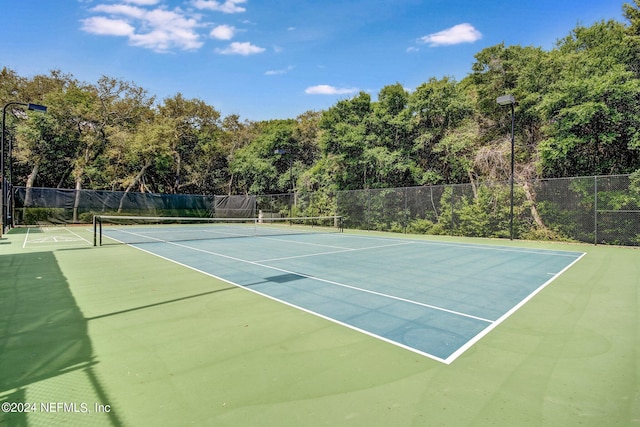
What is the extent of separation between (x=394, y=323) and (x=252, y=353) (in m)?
1.70

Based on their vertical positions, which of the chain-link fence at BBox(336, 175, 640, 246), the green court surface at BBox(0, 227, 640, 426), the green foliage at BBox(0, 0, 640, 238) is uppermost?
the green foliage at BBox(0, 0, 640, 238)

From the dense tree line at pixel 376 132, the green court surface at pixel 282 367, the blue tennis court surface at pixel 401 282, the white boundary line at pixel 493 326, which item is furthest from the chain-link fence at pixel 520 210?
the green court surface at pixel 282 367

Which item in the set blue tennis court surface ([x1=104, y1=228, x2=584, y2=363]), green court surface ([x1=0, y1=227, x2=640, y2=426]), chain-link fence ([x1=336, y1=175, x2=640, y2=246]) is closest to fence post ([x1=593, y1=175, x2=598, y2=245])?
chain-link fence ([x1=336, y1=175, x2=640, y2=246])

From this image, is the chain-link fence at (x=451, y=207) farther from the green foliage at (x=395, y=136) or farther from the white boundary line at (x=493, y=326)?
the white boundary line at (x=493, y=326)

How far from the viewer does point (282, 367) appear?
9.74 ft

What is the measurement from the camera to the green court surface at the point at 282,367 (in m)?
2.30

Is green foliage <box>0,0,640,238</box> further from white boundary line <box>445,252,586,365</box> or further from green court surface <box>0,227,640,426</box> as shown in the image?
green court surface <box>0,227,640,426</box>

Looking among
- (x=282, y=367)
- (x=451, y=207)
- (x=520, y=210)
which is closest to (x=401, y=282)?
(x=282, y=367)

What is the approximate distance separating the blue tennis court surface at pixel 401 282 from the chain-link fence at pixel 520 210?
127 inches

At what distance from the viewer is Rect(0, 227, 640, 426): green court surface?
2.30m

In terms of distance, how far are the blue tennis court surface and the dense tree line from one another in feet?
19.6

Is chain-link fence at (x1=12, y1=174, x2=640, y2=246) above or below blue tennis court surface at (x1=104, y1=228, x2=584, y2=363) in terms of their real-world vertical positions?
above

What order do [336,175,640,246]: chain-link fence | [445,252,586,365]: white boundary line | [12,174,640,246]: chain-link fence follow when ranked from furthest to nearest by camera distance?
[12,174,640,246]: chain-link fence
[336,175,640,246]: chain-link fence
[445,252,586,365]: white boundary line

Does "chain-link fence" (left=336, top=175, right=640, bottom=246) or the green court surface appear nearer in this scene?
the green court surface
